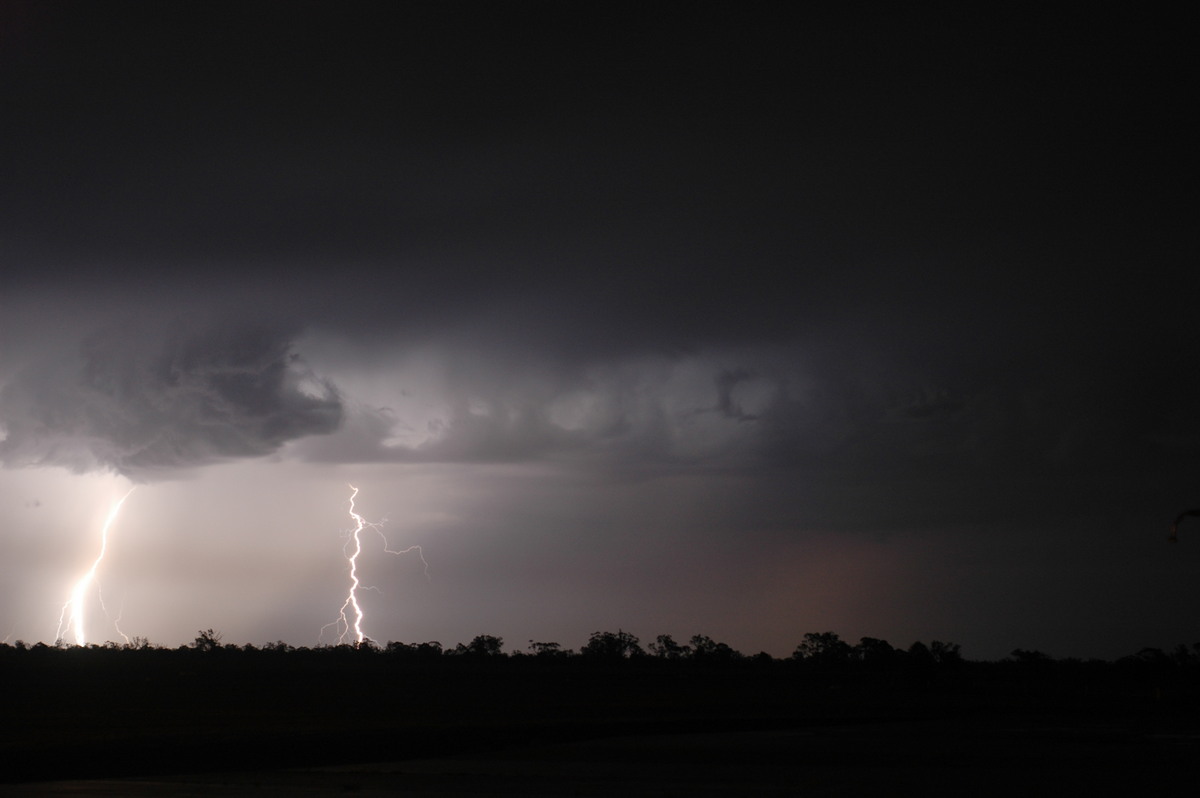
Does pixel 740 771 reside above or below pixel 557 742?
below

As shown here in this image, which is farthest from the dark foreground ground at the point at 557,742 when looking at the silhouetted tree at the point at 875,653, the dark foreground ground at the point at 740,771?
the silhouetted tree at the point at 875,653

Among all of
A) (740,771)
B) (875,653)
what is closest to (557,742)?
(740,771)

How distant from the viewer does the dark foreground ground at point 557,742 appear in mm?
20078

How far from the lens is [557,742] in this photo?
30.9 metres

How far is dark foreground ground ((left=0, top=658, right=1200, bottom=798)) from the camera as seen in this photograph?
20.1m

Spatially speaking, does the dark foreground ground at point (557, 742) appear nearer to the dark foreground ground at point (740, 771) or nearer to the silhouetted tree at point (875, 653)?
the dark foreground ground at point (740, 771)

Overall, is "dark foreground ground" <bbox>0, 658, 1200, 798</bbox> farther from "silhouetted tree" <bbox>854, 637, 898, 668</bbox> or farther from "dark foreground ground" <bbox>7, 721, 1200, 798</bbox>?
"silhouetted tree" <bbox>854, 637, 898, 668</bbox>

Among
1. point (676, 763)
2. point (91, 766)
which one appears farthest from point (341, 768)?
point (676, 763)

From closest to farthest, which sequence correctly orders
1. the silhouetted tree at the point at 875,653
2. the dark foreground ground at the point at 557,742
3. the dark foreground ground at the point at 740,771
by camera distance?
the dark foreground ground at the point at 740,771
the dark foreground ground at the point at 557,742
the silhouetted tree at the point at 875,653

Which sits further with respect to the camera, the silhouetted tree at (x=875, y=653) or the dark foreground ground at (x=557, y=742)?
the silhouetted tree at (x=875, y=653)

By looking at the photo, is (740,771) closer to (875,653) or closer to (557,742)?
(557,742)

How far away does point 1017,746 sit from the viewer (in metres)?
29.0

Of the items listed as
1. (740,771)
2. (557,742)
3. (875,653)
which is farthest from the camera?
(875,653)

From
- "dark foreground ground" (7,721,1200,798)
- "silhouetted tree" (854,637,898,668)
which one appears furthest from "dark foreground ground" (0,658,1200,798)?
"silhouetted tree" (854,637,898,668)
